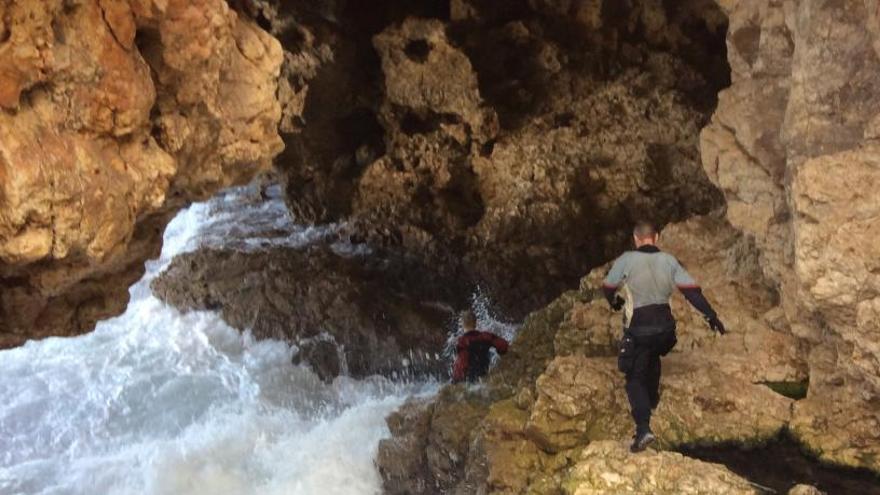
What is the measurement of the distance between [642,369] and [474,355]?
107 inches

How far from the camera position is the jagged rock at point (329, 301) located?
31.7 ft

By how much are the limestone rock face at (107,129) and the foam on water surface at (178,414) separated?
6.80 feet

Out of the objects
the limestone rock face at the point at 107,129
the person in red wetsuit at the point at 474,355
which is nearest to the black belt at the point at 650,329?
the person in red wetsuit at the point at 474,355

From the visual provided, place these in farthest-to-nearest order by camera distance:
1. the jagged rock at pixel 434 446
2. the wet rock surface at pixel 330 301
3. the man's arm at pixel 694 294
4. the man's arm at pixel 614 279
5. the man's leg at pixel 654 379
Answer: the wet rock surface at pixel 330 301 < the jagged rock at pixel 434 446 < the man's leg at pixel 654 379 < the man's arm at pixel 614 279 < the man's arm at pixel 694 294

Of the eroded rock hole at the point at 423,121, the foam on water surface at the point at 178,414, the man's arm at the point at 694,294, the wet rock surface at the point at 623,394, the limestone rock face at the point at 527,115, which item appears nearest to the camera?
the man's arm at the point at 694,294

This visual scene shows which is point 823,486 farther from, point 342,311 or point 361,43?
point 361,43

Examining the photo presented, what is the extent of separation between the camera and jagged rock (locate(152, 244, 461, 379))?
9.67 meters

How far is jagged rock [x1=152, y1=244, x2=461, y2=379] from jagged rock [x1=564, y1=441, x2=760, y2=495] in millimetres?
4236

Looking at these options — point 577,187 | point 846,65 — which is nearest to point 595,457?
point 846,65

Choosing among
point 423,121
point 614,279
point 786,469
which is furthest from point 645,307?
point 423,121

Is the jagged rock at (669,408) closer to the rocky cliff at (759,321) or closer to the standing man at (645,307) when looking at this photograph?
the rocky cliff at (759,321)

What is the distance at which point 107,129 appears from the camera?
481cm

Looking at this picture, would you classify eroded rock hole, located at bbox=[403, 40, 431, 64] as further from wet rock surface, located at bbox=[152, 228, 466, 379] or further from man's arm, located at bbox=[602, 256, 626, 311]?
man's arm, located at bbox=[602, 256, 626, 311]

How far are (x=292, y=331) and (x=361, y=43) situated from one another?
4305mm
